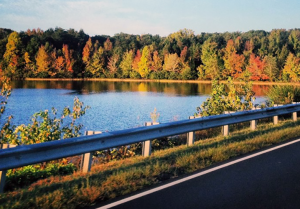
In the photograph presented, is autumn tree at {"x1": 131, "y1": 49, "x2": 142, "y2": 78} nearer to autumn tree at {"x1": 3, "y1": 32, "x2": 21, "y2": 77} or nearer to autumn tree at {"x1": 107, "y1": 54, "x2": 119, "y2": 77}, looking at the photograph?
autumn tree at {"x1": 107, "y1": 54, "x2": 119, "y2": 77}

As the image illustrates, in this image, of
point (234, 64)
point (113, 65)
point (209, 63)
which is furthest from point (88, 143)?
point (113, 65)

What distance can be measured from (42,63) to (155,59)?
3096cm

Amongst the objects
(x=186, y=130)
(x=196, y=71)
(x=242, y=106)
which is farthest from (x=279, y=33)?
(x=186, y=130)

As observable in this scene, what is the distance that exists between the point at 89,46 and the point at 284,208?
388ft

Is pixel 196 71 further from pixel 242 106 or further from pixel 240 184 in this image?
pixel 240 184

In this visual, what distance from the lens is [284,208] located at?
508 cm

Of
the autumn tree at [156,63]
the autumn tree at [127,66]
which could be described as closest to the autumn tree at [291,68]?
the autumn tree at [156,63]

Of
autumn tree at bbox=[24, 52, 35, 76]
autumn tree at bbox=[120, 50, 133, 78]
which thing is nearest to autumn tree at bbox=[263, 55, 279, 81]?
autumn tree at bbox=[120, 50, 133, 78]

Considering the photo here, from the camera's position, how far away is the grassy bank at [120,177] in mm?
5434

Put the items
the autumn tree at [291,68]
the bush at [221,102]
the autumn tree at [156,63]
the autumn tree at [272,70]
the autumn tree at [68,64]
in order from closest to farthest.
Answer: the bush at [221,102]
the autumn tree at [291,68]
the autumn tree at [272,70]
the autumn tree at [156,63]
the autumn tree at [68,64]

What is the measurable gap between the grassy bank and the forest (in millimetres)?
79364

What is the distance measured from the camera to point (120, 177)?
21.8ft

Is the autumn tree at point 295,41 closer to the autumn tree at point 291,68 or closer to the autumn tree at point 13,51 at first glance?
the autumn tree at point 291,68

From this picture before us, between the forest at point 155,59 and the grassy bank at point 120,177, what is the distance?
3125 inches
